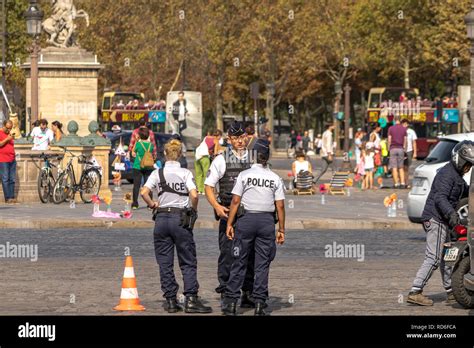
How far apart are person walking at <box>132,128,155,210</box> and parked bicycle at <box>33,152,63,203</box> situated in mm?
2448

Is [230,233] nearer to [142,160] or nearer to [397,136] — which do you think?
[142,160]

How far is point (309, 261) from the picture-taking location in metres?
20.7

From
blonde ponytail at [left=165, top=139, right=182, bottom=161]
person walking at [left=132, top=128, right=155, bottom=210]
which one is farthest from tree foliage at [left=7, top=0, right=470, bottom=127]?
blonde ponytail at [left=165, top=139, right=182, bottom=161]

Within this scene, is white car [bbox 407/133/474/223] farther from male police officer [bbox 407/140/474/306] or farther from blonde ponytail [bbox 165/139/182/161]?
blonde ponytail [bbox 165/139/182/161]

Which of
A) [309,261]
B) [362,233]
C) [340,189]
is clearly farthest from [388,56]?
[309,261]

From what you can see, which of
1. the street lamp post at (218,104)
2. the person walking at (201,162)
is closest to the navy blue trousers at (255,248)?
the person walking at (201,162)

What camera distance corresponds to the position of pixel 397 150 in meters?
39.8

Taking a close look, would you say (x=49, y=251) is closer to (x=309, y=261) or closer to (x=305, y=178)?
(x=309, y=261)

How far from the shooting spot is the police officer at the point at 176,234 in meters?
14.9

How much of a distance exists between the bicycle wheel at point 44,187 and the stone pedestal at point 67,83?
405 inches

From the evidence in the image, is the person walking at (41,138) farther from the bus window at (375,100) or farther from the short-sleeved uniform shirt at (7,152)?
the bus window at (375,100)

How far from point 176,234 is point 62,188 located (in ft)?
56.9
